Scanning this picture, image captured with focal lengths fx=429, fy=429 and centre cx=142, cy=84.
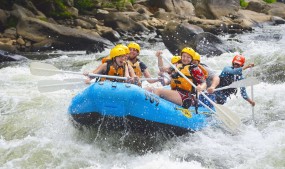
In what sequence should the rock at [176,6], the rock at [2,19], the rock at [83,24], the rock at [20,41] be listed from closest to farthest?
the rock at [20,41]
the rock at [2,19]
the rock at [83,24]
the rock at [176,6]

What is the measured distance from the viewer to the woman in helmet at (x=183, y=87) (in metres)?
5.82

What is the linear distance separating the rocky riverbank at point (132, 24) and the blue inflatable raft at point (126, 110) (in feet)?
21.8

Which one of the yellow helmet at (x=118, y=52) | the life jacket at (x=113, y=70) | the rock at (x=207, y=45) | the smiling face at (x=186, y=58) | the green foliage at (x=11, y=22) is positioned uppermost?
the yellow helmet at (x=118, y=52)

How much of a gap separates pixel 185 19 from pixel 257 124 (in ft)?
44.9

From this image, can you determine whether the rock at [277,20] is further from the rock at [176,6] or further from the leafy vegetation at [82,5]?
the leafy vegetation at [82,5]

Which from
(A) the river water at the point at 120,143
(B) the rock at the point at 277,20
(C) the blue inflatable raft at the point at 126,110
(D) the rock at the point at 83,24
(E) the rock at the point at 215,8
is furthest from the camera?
(B) the rock at the point at 277,20

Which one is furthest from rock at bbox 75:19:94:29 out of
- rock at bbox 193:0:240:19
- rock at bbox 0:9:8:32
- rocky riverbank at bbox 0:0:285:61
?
rock at bbox 193:0:240:19

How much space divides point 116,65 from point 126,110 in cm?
106

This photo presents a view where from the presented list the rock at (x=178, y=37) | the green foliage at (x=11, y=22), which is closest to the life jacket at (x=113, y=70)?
the rock at (x=178, y=37)

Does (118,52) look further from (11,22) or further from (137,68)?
(11,22)

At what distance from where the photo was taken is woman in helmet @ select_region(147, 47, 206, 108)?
5.82 metres

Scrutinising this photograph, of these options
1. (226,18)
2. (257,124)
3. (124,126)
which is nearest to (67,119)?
(124,126)

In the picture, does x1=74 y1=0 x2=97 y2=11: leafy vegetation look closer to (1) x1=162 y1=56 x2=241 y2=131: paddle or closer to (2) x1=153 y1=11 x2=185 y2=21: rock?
(2) x1=153 y1=11 x2=185 y2=21: rock

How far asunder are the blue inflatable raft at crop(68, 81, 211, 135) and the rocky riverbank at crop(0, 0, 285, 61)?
262 inches
